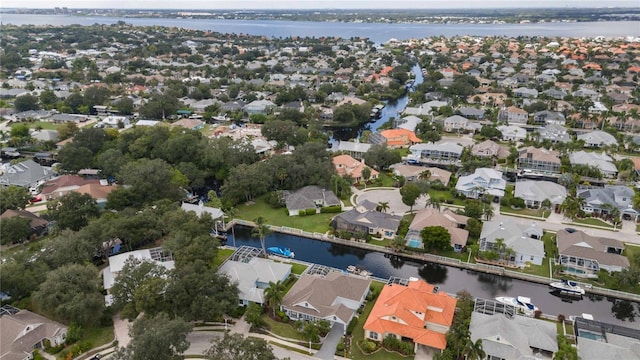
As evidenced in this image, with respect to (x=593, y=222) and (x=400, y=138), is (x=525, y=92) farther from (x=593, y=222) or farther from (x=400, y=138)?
(x=593, y=222)

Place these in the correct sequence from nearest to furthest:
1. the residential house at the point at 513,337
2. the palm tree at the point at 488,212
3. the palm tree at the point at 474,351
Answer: the palm tree at the point at 474,351, the residential house at the point at 513,337, the palm tree at the point at 488,212

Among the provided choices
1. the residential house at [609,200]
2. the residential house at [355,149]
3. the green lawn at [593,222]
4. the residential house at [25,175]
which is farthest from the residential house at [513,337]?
the residential house at [25,175]

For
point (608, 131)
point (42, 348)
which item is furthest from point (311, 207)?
point (608, 131)

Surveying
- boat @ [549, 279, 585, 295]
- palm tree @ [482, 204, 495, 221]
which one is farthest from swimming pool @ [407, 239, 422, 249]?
boat @ [549, 279, 585, 295]

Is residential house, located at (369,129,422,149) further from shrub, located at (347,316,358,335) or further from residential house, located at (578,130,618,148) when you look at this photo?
shrub, located at (347,316,358,335)

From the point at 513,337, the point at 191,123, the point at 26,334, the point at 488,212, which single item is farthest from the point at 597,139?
the point at 26,334

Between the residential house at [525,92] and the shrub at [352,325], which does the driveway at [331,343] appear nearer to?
the shrub at [352,325]
